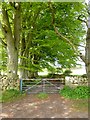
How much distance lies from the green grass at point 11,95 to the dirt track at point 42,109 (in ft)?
1.50

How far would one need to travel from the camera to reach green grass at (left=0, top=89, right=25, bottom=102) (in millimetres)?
10453

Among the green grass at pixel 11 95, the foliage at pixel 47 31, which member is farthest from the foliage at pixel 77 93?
the foliage at pixel 47 31

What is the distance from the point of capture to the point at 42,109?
896 centimetres

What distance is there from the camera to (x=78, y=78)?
528 inches

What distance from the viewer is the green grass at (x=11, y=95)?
1045 cm

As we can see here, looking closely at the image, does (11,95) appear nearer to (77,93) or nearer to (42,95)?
(42,95)

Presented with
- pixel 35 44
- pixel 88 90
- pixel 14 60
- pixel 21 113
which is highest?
pixel 35 44

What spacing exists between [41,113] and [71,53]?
8745 mm

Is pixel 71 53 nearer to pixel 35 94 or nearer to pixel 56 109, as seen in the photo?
pixel 35 94

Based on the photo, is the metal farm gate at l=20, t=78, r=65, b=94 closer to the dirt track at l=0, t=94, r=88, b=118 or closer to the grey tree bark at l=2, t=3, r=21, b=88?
the grey tree bark at l=2, t=3, r=21, b=88

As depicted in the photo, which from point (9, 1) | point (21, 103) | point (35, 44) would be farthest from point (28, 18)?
point (21, 103)

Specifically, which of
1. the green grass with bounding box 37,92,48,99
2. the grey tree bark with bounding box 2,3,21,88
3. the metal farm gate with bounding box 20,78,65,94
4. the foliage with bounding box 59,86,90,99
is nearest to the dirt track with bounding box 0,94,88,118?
the green grass with bounding box 37,92,48,99

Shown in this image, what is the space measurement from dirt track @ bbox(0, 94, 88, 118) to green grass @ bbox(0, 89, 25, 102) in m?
0.46

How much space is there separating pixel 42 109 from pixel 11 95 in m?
2.61
